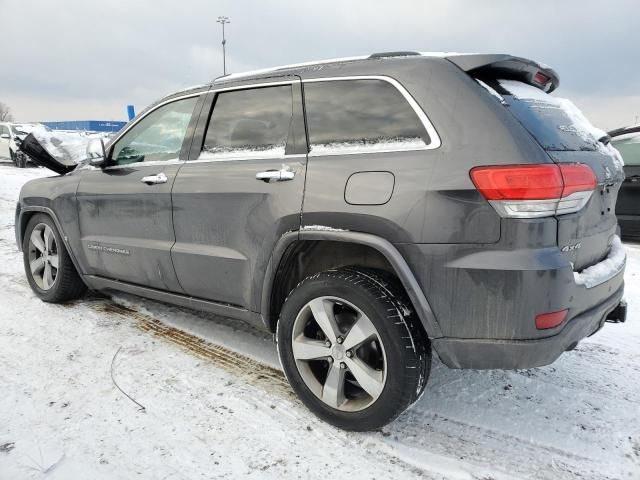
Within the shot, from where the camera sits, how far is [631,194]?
20.6ft

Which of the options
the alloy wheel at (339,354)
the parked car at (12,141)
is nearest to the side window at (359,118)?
the alloy wheel at (339,354)

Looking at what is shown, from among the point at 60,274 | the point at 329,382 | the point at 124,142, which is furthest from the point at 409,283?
the point at 60,274

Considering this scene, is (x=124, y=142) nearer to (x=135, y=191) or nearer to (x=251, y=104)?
(x=135, y=191)

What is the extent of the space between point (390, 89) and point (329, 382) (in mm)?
1462

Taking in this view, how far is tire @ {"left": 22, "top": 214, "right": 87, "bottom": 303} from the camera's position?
389 cm

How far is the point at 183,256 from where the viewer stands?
291 cm

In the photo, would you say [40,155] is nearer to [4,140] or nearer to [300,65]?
[300,65]

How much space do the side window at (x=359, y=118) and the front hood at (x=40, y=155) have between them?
2705 mm

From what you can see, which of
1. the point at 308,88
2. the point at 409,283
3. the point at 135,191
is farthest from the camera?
the point at 135,191

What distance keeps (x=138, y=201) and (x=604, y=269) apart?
2.81 meters

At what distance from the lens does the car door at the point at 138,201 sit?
305 centimetres

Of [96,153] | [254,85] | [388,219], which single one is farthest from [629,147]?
[96,153]

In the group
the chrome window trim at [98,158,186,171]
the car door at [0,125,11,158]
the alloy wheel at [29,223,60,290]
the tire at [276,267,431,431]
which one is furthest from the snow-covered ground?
the car door at [0,125,11,158]

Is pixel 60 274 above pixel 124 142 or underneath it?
underneath
